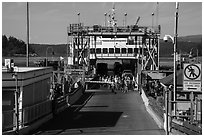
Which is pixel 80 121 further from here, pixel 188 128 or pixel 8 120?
pixel 188 128

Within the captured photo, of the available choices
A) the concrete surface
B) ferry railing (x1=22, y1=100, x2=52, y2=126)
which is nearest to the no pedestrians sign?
the concrete surface

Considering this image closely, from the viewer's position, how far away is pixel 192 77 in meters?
14.1

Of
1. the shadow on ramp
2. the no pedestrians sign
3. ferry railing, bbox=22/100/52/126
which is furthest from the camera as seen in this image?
the shadow on ramp

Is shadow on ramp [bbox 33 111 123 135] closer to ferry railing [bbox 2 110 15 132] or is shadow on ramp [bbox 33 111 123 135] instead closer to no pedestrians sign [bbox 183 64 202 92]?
ferry railing [bbox 2 110 15 132]

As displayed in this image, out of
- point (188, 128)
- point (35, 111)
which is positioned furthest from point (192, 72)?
point (35, 111)

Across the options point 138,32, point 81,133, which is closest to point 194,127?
point 81,133

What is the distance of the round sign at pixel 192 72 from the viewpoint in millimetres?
14031

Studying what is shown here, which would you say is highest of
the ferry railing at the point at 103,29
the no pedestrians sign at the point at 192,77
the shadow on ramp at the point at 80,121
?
the ferry railing at the point at 103,29

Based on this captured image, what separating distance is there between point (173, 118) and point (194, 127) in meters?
2.46


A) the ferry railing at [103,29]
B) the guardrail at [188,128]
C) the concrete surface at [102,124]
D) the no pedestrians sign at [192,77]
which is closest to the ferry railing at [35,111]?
the concrete surface at [102,124]

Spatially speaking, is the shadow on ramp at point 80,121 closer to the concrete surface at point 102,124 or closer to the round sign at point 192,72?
the concrete surface at point 102,124

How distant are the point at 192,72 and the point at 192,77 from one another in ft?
0.53

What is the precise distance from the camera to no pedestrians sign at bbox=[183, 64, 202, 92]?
14.0 meters

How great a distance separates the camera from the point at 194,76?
46.3ft
